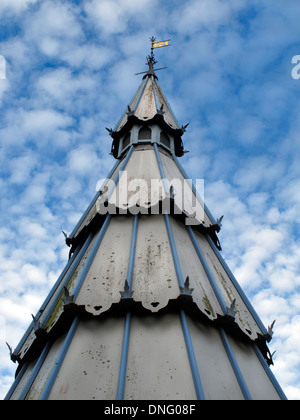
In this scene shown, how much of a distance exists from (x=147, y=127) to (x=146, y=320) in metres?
9.19

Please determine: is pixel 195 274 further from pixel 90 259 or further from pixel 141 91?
pixel 141 91

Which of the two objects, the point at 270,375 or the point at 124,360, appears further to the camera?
the point at 270,375

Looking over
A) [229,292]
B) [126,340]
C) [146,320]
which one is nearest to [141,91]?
[229,292]

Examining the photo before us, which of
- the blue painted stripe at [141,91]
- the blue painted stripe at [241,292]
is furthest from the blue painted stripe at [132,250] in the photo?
the blue painted stripe at [141,91]

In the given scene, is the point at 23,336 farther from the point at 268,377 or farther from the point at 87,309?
the point at 268,377

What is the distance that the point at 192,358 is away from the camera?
197 inches

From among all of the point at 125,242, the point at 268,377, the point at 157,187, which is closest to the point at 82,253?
the point at 125,242

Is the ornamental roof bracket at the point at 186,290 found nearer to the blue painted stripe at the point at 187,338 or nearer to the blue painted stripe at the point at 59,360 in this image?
the blue painted stripe at the point at 187,338

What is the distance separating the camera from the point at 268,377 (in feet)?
19.6

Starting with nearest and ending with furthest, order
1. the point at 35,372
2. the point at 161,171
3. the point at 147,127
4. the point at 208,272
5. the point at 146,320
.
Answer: the point at 35,372 < the point at 146,320 < the point at 208,272 < the point at 161,171 < the point at 147,127

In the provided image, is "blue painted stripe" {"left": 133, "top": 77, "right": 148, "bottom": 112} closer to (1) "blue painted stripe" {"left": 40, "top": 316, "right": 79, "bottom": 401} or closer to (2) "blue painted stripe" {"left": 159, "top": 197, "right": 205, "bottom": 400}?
(2) "blue painted stripe" {"left": 159, "top": 197, "right": 205, "bottom": 400}

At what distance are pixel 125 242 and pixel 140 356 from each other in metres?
2.77

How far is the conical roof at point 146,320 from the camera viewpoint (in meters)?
4.93
